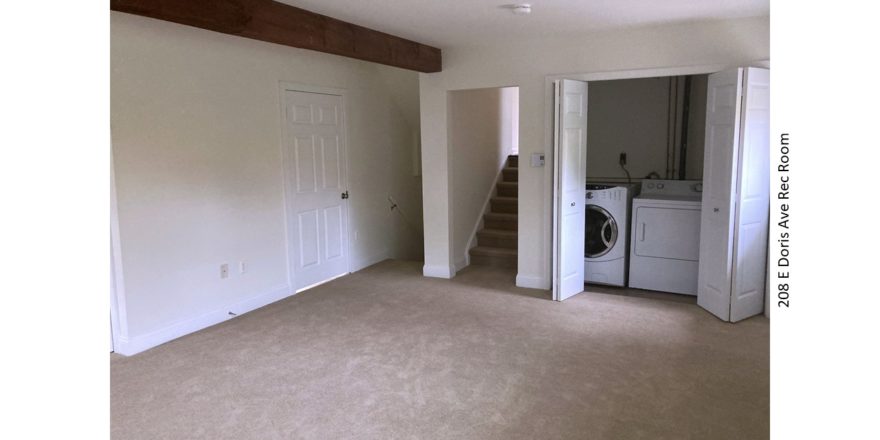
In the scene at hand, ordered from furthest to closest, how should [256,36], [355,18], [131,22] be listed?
[355,18], [131,22], [256,36]

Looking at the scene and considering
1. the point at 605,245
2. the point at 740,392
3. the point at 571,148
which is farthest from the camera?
the point at 605,245

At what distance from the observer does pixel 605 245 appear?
515cm

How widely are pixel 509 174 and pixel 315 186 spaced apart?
2.59 meters

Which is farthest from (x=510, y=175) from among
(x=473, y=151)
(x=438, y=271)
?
(x=438, y=271)

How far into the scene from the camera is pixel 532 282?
17.0 ft

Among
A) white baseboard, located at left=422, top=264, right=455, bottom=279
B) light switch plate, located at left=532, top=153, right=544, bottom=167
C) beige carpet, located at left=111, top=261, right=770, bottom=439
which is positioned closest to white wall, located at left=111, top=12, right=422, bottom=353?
beige carpet, located at left=111, top=261, right=770, bottom=439

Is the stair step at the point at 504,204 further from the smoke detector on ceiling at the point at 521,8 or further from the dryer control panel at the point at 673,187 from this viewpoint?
the smoke detector on ceiling at the point at 521,8

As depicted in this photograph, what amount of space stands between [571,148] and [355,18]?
6.74 feet

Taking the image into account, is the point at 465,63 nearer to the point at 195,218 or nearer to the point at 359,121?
the point at 359,121

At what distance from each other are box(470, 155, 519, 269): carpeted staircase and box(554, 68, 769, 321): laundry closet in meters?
0.97

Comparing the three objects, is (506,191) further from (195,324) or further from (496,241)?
(195,324)

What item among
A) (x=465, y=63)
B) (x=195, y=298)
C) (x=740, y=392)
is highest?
(x=465, y=63)
